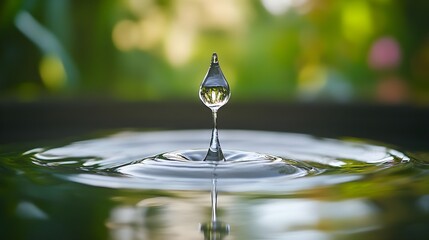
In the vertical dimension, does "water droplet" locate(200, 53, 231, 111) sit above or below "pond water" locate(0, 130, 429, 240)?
above

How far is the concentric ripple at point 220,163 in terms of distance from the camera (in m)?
0.95

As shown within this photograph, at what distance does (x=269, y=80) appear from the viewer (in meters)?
2.71

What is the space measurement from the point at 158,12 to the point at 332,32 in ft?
2.05

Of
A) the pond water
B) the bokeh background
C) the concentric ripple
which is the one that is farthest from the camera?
the bokeh background

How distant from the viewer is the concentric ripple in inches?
37.4

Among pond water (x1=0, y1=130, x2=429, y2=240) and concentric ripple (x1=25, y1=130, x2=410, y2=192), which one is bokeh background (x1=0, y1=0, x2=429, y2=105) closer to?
concentric ripple (x1=25, y1=130, x2=410, y2=192)

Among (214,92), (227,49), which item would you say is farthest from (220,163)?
(227,49)

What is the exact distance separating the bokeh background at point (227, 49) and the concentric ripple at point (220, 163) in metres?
1.30

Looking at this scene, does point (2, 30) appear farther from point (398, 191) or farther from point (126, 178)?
point (398, 191)

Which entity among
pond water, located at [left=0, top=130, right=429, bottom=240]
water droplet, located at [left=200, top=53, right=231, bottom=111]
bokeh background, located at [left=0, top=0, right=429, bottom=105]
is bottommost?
pond water, located at [left=0, top=130, right=429, bottom=240]

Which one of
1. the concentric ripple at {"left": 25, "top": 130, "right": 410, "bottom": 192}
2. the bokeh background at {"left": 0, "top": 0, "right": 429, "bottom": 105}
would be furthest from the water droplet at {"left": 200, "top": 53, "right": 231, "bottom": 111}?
the bokeh background at {"left": 0, "top": 0, "right": 429, "bottom": 105}

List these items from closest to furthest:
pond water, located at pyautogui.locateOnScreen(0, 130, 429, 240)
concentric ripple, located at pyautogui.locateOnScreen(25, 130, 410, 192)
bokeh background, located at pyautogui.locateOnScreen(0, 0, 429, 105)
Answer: pond water, located at pyautogui.locateOnScreen(0, 130, 429, 240) → concentric ripple, located at pyautogui.locateOnScreen(25, 130, 410, 192) → bokeh background, located at pyautogui.locateOnScreen(0, 0, 429, 105)

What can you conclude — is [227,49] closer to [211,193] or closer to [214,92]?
[214,92]

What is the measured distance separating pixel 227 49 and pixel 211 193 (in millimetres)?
1861
